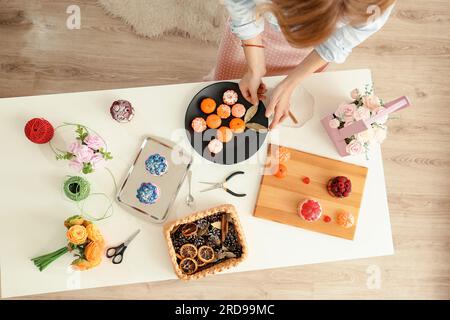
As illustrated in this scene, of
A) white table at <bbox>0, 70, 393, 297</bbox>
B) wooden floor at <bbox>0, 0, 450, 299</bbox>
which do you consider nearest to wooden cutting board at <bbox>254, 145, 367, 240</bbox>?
white table at <bbox>0, 70, 393, 297</bbox>

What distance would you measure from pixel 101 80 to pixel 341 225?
133 cm

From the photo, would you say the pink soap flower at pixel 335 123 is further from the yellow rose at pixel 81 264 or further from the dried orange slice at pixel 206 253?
the yellow rose at pixel 81 264

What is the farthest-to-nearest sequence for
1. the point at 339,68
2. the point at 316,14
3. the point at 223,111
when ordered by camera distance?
the point at 339,68, the point at 223,111, the point at 316,14

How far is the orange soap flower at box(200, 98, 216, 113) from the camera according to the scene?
4.42 ft

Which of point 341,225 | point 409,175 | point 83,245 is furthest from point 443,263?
point 83,245

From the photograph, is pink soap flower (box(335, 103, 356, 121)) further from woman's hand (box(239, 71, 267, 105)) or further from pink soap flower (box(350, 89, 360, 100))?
woman's hand (box(239, 71, 267, 105))

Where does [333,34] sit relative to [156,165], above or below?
above

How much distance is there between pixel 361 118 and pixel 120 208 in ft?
2.67

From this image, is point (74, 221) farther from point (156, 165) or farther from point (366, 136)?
point (366, 136)

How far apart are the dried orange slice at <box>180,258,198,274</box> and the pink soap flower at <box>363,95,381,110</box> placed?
2.42 feet

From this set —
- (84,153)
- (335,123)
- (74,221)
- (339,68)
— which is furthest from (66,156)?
(339,68)

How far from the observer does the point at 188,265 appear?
132 centimetres

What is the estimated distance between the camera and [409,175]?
203 cm

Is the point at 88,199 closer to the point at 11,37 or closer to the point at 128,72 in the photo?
the point at 128,72
